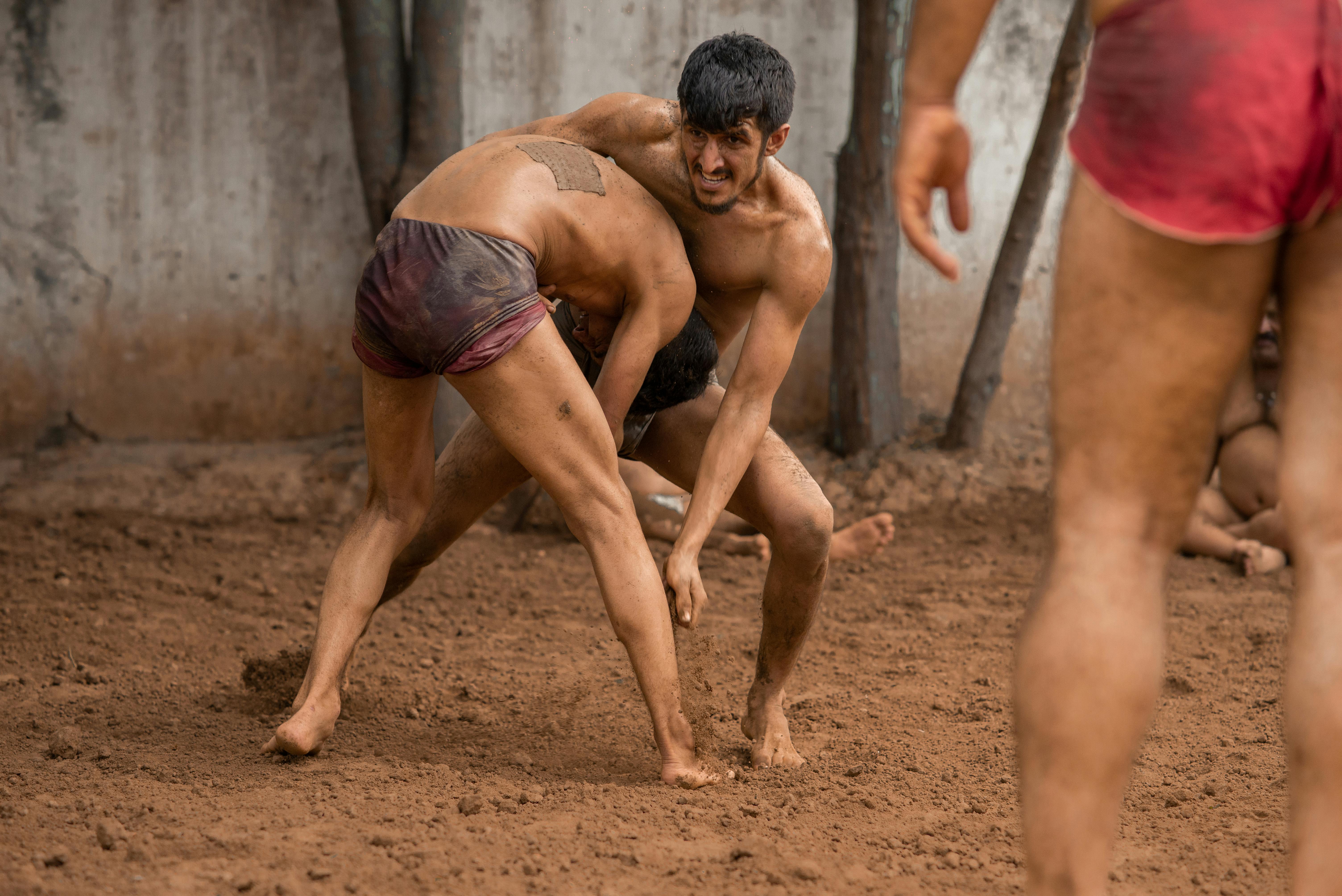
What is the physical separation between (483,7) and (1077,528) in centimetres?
597

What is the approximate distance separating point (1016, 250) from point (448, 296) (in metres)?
4.57

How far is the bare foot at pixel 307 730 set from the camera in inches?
110

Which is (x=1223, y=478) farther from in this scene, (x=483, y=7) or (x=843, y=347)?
(x=483, y=7)

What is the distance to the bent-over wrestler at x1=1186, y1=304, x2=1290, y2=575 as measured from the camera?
5336 mm

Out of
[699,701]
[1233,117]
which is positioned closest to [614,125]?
[699,701]

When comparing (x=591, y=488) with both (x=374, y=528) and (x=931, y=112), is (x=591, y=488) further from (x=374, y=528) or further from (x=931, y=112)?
(x=931, y=112)

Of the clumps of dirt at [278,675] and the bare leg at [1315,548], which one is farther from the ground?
the bare leg at [1315,548]

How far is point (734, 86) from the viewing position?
2.84 metres

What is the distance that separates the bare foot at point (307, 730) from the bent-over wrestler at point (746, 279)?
596 millimetres

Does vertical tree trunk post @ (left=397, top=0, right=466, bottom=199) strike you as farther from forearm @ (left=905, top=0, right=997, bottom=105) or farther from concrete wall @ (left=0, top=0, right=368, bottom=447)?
forearm @ (left=905, top=0, right=997, bottom=105)

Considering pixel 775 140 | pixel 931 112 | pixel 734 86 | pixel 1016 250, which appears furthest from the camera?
pixel 1016 250

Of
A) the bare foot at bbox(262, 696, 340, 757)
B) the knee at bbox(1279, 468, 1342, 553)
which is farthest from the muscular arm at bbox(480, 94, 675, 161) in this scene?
the knee at bbox(1279, 468, 1342, 553)

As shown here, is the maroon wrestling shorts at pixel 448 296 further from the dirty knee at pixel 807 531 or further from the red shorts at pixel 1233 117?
the red shorts at pixel 1233 117

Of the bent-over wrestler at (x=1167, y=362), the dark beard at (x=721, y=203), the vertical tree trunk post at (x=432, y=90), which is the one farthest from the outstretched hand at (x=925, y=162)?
the vertical tree trunk post at (x=432, y=90)
